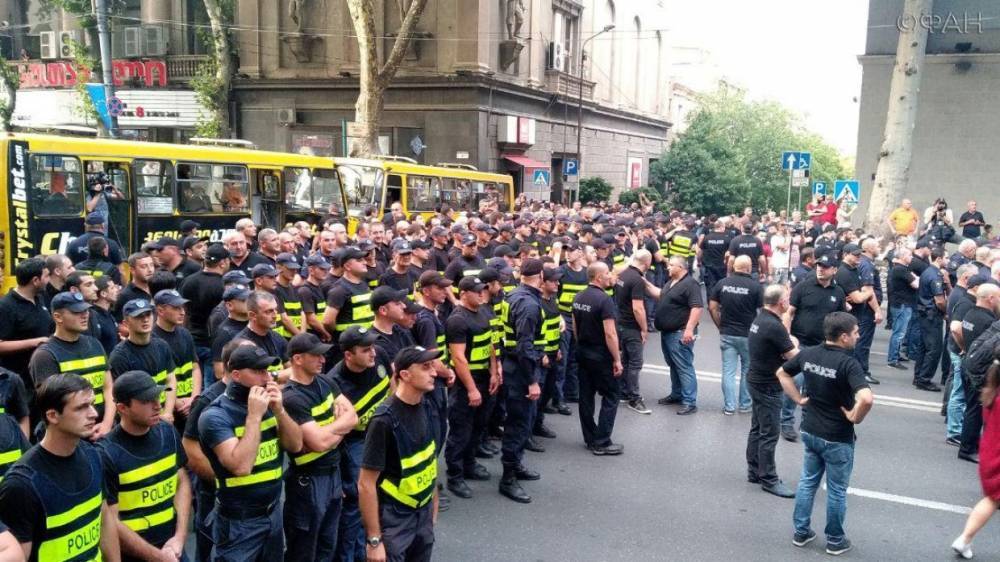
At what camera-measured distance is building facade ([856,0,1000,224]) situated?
2328 cm

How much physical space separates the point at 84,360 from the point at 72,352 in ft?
0.32

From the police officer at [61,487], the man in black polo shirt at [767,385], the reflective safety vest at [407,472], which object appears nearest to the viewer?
the police officer at [61,487]

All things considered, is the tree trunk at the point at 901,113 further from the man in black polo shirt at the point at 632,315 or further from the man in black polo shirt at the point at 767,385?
the man in black polo shirt at the point at 767,385

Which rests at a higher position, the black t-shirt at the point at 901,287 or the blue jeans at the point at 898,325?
the black t-shirt at the point at 901,287

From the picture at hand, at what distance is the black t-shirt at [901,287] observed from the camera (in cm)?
1120

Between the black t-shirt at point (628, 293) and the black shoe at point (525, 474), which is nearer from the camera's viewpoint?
the black shoe at point (525, 474)

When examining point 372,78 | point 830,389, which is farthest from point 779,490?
point 372,78

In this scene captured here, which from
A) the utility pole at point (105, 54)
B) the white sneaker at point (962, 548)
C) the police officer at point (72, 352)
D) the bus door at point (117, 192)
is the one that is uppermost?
the utility pole at point (105, 54)

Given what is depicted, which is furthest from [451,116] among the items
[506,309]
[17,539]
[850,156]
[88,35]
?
[850,156]

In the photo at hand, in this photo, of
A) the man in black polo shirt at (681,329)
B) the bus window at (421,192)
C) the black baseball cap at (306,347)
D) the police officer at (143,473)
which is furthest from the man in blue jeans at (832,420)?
the bus window at (421,192)

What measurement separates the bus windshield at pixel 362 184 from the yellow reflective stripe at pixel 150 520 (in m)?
13.8

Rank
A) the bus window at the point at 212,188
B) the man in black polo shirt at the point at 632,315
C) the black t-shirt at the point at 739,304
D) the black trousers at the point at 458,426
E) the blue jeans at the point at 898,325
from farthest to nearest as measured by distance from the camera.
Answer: the bus window at the point at 212,188
the blue jeans at the point at 898,325
the man in black polo shirt at the point at 632,315
the black t-shirt at the point at 739,304
the black trousers at the point at 458,426

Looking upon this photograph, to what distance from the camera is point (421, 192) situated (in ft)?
61.5

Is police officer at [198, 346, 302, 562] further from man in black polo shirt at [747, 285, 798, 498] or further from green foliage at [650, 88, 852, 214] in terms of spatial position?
green foliage at [650, 88, 852, 214]
